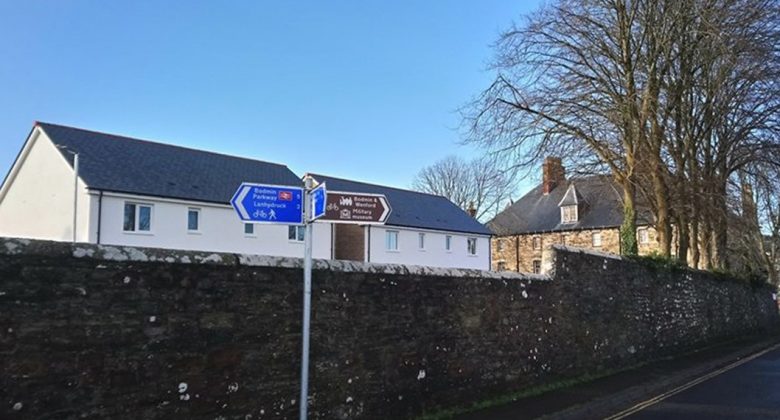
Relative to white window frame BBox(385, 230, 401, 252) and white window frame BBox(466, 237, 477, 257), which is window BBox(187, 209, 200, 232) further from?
white window frame BBox(466, 237, 477, 257)

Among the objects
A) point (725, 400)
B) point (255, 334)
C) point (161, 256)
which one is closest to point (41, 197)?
point (255, 334)

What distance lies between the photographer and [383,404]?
7969 mm

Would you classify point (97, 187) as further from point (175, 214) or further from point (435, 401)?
point (435, 401)

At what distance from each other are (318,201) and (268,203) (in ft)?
1.59

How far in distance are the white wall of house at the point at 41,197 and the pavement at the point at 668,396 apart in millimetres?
24429

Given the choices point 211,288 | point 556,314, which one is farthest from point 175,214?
point 211,288

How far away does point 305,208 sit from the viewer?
601 cm

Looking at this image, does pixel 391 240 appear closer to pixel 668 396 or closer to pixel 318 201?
pixel 668 396

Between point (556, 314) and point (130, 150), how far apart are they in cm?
2889

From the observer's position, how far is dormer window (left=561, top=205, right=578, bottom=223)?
52.5m

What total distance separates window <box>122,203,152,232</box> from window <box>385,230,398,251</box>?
1702 cm

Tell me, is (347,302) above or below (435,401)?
above

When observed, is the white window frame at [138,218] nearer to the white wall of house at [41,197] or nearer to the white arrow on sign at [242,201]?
the white wall of house at [41,197]

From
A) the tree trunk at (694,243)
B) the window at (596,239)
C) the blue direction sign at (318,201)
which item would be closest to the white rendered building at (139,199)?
the window at (596,239)
